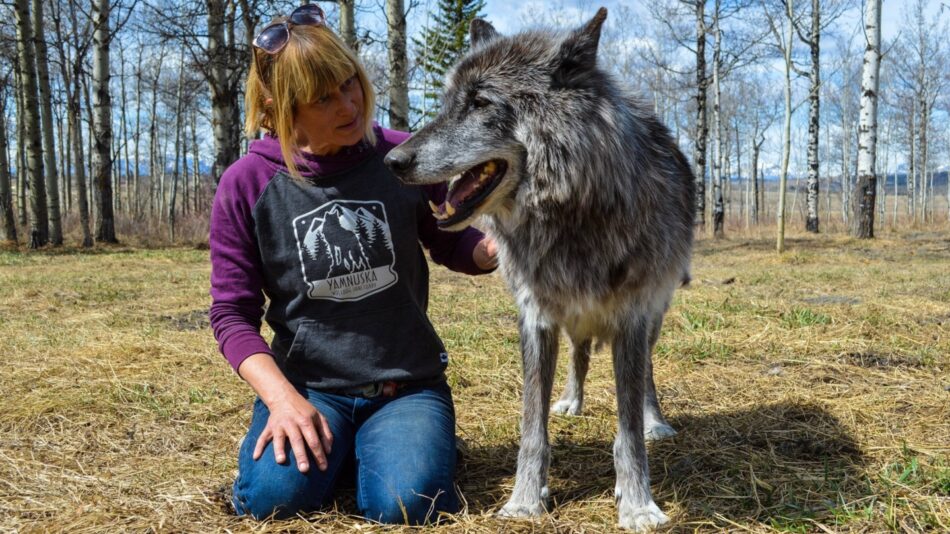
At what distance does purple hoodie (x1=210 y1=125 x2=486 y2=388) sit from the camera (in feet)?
7.74

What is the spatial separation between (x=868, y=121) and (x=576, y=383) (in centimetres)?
1375

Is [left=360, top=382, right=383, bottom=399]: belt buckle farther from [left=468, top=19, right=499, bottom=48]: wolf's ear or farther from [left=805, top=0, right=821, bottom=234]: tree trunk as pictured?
[left=805, top=0, right=821, bottom=234]: tree trunk

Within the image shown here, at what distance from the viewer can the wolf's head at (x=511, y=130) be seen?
2035 mm

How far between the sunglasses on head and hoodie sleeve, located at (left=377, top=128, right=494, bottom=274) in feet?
1.73

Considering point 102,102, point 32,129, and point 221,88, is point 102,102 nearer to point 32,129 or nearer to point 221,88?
point 32,129

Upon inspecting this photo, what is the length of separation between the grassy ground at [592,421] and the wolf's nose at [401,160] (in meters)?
1.22

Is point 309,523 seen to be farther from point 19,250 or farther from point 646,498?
point 19,250

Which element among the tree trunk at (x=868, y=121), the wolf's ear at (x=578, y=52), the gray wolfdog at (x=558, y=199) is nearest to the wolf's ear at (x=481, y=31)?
the gray wolfdog at (x=558, y=199)

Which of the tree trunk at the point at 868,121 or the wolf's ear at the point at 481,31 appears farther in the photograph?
the tree trunk at the point at 868,121

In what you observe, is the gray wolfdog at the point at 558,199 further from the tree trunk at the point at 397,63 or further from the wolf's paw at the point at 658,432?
the tree trunk at the point at 397,63

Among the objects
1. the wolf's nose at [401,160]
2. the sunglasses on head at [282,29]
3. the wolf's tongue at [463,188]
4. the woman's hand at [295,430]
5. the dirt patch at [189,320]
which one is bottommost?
the dirt patch at [189,320]

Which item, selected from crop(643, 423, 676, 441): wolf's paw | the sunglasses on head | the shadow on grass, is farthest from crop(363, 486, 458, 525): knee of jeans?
the sunglasses on head

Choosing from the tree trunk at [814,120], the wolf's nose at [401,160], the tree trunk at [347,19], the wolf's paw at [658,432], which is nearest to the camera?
the wolf's nose at [401,160]

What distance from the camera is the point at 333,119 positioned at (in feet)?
7.59
